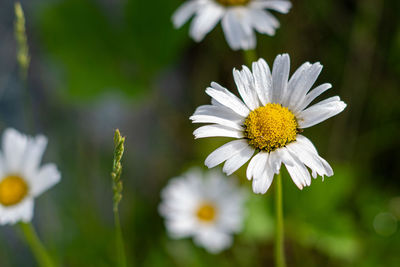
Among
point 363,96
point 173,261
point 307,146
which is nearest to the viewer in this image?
point 307,146

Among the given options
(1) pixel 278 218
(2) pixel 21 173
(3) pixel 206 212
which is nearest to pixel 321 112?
(1) pixel 278 218

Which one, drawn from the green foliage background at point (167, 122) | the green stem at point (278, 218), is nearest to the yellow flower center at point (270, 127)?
the green stem at point (278, 218)

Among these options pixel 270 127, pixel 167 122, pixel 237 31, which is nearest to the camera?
pixel 270 127

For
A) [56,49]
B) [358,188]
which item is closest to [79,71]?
[56,49]

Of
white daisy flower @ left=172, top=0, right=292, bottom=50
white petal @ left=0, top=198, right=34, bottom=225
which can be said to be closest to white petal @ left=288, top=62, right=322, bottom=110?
white daisy flower @ left=172, top=0, right=292, bottom=50

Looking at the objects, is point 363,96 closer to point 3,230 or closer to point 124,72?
point 124,72

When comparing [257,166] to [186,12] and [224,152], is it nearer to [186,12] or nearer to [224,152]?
[224,152]
